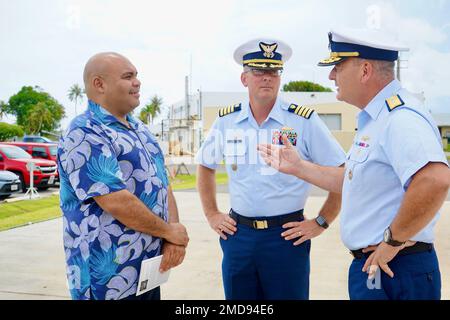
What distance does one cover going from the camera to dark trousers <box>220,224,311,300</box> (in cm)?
246

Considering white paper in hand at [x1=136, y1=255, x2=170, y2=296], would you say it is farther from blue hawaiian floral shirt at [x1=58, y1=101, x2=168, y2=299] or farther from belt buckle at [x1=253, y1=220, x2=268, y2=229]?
belt buckle at [x1=253, y1=220, x2=268, y2=229]

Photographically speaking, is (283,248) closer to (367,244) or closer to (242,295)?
(242,295)

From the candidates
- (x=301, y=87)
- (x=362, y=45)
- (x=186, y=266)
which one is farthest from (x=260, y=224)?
(x=301, y=87)

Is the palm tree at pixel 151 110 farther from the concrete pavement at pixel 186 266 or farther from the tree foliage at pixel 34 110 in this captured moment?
the concrete pavement at pixel 186 266

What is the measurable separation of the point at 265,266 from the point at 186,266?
2.44m

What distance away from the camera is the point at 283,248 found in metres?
2.47

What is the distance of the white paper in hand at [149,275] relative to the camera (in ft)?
6.63

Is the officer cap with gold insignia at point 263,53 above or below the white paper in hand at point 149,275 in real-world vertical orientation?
above

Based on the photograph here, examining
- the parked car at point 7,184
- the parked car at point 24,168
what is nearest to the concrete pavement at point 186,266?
the parked car at point 7,184

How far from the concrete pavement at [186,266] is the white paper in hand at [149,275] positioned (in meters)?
1.81

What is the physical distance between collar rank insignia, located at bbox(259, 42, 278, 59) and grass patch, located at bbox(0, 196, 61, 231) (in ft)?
18.3

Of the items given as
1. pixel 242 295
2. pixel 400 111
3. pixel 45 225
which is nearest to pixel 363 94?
pixel 400 111

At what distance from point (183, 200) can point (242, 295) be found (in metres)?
7.76

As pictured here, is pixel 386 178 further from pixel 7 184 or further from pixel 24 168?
pixel 24 168
